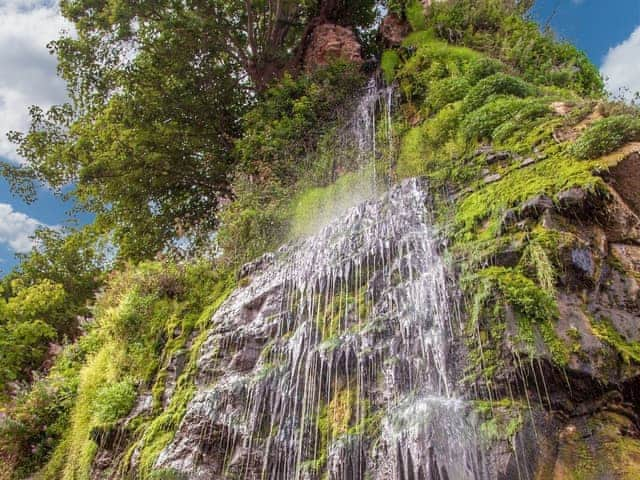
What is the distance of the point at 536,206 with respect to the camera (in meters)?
5.51

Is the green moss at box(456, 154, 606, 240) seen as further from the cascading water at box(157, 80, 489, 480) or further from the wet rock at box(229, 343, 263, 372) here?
the wet rock at box(229, 343, 263, 372)

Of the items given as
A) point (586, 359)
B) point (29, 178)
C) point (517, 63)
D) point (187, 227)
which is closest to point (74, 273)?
point (29, 178)

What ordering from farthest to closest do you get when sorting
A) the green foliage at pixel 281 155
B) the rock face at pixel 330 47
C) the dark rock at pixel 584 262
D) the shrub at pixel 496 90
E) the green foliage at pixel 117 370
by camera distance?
the rock face at pixel 330 47 → the green foliage at pixel 281 155 → the shrub at pixel 496 90 → the green foliage at pixel 117 370 → the dark rock at pixel 584 262

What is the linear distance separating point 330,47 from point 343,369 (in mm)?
12198

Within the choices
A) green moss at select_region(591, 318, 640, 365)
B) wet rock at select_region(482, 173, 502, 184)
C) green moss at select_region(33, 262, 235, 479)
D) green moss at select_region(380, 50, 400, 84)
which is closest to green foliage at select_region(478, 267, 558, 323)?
green moss at select_region(591, 318, 640, 365)

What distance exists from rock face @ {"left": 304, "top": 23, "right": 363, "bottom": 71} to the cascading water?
8540 mm

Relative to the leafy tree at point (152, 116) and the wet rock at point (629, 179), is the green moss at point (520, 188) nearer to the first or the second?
the wet rock at point (629, 179)

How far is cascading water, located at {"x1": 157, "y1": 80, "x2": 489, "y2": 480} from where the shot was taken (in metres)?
4.41

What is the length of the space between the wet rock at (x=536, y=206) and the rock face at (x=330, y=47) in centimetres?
965

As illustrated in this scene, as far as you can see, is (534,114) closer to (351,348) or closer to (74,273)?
(351,348)

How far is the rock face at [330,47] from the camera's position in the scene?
565 inches

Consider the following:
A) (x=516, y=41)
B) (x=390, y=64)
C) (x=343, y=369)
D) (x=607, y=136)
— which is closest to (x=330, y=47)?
(x=390, y=64)

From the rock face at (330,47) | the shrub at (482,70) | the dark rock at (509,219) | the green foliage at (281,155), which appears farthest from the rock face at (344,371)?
the rock face at (330,47)

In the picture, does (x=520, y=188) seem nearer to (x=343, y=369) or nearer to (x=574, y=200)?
(x=574, y=200)
